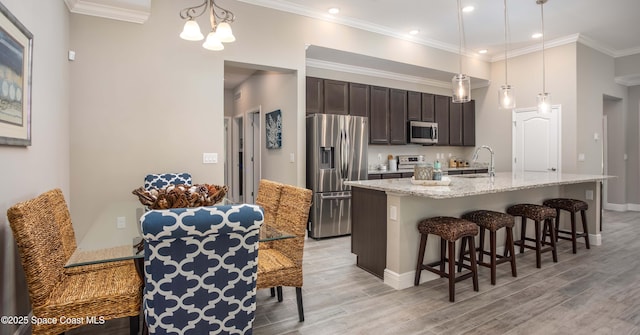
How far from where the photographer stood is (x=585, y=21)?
4.79m

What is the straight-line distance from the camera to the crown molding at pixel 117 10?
10.5 ft

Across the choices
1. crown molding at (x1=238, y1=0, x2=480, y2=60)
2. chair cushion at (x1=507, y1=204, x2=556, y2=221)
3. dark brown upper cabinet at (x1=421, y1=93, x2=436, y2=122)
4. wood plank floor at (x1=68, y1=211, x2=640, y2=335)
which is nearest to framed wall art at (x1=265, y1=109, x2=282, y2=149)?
crown molding at (x1=238, y1=0, x2=480, y2=60)

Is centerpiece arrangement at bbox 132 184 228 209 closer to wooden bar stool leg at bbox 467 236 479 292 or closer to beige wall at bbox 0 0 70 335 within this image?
beige wall at bbox 0 0 70 335

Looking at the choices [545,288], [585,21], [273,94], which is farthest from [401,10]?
[545,288]

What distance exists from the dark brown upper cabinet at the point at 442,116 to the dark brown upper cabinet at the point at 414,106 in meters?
0.45

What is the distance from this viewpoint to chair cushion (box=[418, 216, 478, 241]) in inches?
103

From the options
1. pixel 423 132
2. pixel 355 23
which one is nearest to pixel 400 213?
pixel 355 23

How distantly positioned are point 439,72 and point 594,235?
3384mm

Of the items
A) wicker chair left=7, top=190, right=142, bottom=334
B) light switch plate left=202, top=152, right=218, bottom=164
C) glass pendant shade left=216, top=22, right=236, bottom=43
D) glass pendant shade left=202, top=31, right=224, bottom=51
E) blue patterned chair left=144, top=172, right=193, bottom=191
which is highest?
glass pendant shade left=216, top=22, right=236, bottom=43

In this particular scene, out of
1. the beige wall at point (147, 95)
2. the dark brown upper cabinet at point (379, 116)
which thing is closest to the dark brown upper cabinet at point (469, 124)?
the dark brown upper cabinet at point (379, 116)

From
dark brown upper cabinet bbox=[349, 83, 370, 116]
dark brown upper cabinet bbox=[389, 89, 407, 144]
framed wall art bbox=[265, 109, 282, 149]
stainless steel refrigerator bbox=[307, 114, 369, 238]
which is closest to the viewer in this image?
stainless steel refrigerator bbox=[307, 114, 369, 238]

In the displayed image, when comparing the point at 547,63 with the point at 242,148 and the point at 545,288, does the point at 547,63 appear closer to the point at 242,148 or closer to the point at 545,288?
the point at 545,288

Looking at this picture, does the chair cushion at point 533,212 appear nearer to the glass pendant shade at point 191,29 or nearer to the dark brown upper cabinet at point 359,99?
the dark brown upper cabinet at point 359,99

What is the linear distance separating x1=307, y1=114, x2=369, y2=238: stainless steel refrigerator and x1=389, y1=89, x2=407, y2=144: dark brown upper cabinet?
1113mm
